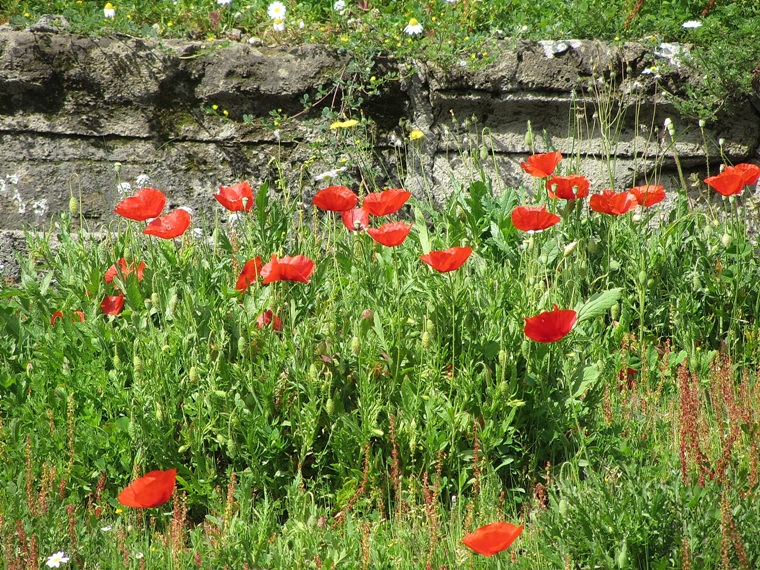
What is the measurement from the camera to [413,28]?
420 centimetres

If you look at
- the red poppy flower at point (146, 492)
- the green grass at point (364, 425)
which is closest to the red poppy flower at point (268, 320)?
the green grass at point (364, 425)

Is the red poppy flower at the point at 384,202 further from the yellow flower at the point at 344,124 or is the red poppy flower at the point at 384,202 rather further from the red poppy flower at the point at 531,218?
the yellow flower at the point at 344,124

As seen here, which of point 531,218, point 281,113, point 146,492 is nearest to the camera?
point 146,492

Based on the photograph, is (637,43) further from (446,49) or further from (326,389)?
(326,389)

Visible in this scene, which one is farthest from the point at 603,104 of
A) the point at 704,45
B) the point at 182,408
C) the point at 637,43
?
the point at 182,408

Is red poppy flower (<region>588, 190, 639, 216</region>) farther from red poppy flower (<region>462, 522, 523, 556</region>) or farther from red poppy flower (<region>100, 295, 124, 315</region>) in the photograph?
red poppy flower (<region>100, 295, 124, 315</region>)

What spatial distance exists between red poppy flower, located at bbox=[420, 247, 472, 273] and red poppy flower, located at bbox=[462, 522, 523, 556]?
0.75 meters

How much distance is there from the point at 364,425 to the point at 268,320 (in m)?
0.52

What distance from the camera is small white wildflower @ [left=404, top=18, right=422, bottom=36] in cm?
419

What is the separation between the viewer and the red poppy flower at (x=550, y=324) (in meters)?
1.95

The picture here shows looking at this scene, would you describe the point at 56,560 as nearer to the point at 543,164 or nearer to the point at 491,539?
the point at 491,539

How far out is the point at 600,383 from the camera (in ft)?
7.91

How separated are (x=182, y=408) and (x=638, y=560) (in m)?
1.28

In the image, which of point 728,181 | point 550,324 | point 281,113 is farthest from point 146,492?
point 281,113
